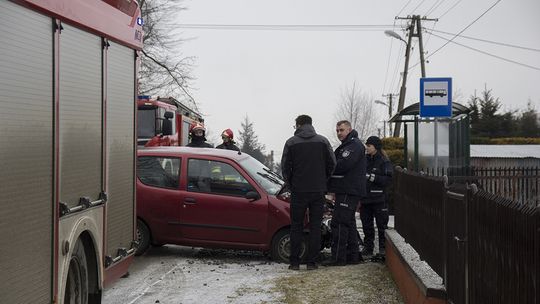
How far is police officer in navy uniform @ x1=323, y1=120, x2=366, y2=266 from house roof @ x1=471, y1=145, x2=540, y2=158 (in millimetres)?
17455

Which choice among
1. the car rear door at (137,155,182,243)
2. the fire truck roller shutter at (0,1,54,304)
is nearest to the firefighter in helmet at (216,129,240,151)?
the car rear door at (137,155,182,243)

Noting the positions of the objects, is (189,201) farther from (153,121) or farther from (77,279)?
(153,121)

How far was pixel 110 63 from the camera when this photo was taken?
605cm

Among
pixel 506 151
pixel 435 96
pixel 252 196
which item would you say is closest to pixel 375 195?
pixel 252 196

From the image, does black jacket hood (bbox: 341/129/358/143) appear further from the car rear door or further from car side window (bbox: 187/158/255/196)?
the car rear door

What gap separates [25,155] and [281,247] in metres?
6.00

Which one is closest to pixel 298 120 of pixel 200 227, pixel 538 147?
pixel 200 227

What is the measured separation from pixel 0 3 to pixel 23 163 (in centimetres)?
89

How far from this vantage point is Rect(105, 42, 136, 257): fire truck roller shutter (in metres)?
6.07

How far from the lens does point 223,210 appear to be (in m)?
9.81

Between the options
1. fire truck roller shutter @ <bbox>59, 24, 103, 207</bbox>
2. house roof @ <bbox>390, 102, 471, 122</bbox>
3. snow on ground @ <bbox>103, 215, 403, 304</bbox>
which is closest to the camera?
fire truck roller shutter @ <bbox>59, 24, 103, 207</bbox>

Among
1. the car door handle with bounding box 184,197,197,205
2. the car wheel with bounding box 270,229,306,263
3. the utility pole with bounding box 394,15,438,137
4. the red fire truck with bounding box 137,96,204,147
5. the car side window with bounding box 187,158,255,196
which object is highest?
the utility pole with bounding box 394,15,438,137

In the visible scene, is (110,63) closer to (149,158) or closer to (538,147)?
(149,158)

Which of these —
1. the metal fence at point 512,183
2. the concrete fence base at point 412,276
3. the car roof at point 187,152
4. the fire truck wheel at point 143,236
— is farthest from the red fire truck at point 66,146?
the metal fence at point 512,183
